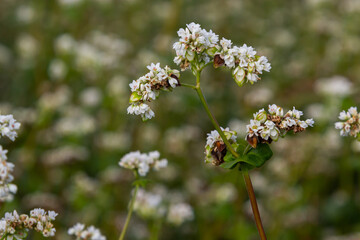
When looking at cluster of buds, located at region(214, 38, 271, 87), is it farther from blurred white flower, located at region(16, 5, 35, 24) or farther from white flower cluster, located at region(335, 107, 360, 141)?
blurred white flower, located at region(16, 5, 35, 24)

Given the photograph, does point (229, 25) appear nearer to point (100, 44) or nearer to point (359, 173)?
point (100, 44)

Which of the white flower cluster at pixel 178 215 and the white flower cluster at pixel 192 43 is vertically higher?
the white flower cluster at pixel 178 215

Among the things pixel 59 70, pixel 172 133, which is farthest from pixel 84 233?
pixel 59 70

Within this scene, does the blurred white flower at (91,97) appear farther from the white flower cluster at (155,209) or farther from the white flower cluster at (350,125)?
the white flower cluster at (350,125)

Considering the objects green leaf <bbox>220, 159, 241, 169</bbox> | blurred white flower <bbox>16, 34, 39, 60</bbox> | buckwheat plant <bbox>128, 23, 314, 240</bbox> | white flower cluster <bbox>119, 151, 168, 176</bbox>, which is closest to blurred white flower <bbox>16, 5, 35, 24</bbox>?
blurred white flower <bbox>16, 34, 39, 60</bbox>

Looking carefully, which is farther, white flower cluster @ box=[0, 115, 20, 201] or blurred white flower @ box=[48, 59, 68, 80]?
blurred white flower @ box=[48, 59, 68, 80]

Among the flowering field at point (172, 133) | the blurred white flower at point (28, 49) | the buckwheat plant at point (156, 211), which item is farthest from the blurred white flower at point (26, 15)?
the buckwheat plant at point (156, 211)

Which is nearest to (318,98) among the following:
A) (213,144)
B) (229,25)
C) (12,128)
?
(229,25)
